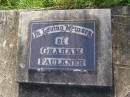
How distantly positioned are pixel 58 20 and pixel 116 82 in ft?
4.39

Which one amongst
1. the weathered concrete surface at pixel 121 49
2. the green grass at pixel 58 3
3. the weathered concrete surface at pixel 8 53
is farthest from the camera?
the weathered concrete surface at pixel 8 53

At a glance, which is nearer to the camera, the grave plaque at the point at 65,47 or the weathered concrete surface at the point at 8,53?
the grave plaque at the point at 65,47

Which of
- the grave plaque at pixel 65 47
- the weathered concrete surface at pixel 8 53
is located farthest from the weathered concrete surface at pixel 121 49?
the weathered concrete surface at pixel 8 53

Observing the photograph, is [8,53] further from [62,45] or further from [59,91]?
[59,91]

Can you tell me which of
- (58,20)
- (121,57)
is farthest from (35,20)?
(121,57)

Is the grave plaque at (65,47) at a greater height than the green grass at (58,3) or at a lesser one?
lesser

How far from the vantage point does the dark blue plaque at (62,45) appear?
203 inches

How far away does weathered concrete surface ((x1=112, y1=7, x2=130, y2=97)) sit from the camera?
5.07 m

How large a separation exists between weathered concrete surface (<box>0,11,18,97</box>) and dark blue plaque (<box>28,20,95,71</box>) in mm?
348

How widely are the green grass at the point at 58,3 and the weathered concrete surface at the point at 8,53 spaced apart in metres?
0.31

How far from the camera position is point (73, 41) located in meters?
5.28

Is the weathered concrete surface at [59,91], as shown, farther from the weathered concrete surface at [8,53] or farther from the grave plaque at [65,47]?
the weathered concrete surface at [8,53]

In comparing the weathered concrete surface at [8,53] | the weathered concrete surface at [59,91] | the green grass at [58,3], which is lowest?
the weathered concrete surface at [59,91]

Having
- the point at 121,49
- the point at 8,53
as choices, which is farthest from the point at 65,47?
the point at 8,53
